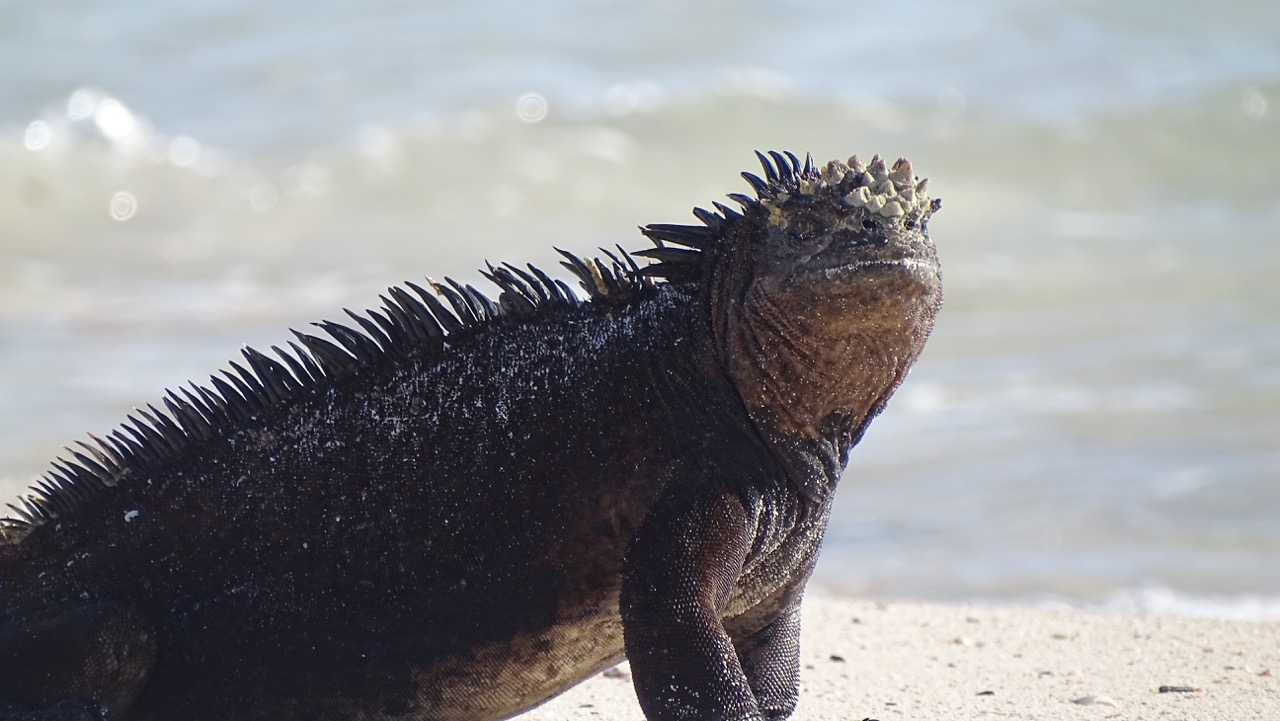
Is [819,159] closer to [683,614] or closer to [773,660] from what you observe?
[773,660]

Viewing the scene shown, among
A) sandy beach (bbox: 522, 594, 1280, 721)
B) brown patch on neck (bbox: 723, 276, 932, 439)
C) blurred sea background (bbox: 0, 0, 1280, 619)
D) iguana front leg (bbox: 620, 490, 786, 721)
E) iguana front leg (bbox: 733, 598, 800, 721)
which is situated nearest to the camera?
iguana front leg (bbox: 620, 490, 786, 721)

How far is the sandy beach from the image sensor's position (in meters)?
5.80

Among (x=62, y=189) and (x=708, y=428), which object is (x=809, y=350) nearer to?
(x=708, y=428)

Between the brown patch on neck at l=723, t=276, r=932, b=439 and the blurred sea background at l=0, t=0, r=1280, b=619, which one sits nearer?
the brown patch on neck at l=723, t=276, r=932, b=439

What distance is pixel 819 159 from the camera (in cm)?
2027

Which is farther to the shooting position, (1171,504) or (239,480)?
(1171,504)

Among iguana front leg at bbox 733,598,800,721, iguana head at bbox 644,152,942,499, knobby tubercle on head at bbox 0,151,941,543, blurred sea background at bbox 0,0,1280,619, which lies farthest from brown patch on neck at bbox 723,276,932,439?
blurred sea background at bbox 0,0,1280,619

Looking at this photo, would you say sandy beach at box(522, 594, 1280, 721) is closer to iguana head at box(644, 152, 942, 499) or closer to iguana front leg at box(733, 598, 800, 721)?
iguana front leg at box(733, 598, 800, 721)

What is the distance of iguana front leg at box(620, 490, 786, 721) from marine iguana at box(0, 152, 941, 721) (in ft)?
0.04

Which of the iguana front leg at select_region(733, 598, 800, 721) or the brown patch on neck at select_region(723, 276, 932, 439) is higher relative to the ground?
the brown patch on neck at select_region(723, 276, 932, 439)

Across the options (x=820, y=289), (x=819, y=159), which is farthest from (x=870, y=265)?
(x=819, y=159)

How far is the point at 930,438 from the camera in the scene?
10.7 metres

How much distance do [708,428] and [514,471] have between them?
0.54 metres

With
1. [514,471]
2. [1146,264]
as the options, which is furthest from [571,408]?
[1146,264]
